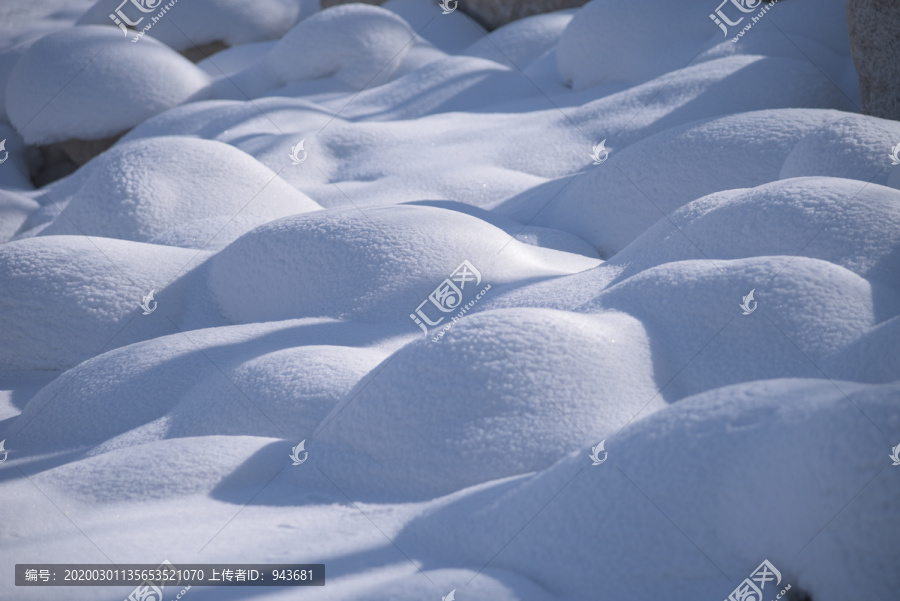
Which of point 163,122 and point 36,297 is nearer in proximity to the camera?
point 36,297

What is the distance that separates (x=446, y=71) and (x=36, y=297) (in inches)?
137

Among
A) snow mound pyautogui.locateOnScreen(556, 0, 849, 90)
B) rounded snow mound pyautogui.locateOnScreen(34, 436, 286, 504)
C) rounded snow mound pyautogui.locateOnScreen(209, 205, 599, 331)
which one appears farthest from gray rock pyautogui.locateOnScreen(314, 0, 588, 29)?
rounded snow mound pyautogui.locateOnScreen(34, 436, 286, 504)

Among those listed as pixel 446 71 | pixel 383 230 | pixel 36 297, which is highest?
pixel 446 71

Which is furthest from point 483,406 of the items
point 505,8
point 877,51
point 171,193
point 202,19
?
point 202,19

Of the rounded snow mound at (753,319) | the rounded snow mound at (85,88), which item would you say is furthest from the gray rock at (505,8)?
the rounded snow mound at (753,319)

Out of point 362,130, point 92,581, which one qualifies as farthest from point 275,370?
point 362,130

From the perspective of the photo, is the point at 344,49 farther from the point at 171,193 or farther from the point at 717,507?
the point at 717,507

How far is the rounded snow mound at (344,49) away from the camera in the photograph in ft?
18.3

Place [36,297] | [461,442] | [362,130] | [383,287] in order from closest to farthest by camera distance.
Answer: [461,442] < [383,287] < [36,297] < [362,130]

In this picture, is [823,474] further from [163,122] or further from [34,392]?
[163,122]

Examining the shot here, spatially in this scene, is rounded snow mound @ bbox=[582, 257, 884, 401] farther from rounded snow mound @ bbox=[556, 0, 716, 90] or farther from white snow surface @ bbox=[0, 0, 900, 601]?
rounded snow mound @ bbox=[556, 0, 716, 90]

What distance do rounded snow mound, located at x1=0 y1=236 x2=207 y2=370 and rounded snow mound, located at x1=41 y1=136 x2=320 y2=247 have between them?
584 mm

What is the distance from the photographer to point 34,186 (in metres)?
5.42

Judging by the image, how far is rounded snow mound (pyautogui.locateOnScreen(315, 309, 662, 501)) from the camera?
5.05ft
